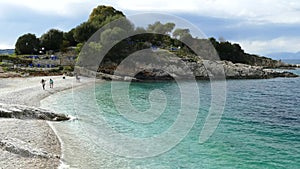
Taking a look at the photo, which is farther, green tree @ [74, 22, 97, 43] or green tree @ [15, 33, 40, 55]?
green tree @ [15, 33, 40, 55]

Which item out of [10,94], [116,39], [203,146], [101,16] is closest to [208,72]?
[116,39]

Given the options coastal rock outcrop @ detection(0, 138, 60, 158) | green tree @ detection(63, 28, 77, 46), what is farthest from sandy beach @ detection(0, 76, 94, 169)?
green tree @ detection(63, 28, 77, 46)

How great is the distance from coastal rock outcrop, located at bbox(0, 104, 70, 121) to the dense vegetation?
4273 cm

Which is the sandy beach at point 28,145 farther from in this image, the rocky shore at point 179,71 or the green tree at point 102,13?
the green tree at point 102,13

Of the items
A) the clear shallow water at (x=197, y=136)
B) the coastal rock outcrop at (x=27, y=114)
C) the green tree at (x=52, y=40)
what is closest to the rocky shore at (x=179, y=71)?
the green tree at (x=52, y=40)

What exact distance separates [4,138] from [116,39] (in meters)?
54.0

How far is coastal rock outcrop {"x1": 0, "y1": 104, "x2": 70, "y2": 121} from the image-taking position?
2182 centimetres

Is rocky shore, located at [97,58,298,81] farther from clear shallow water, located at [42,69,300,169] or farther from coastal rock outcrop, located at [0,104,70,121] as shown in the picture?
coastal rock outcrop, located at [0,104,70,121]

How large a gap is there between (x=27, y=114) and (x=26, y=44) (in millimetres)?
65358

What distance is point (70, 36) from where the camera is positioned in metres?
88.2

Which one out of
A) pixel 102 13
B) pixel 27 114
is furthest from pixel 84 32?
pixel 27 114

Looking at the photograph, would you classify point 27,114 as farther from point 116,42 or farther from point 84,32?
point 84,32

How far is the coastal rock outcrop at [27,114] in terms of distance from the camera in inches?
859

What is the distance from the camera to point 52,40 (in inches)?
3297
